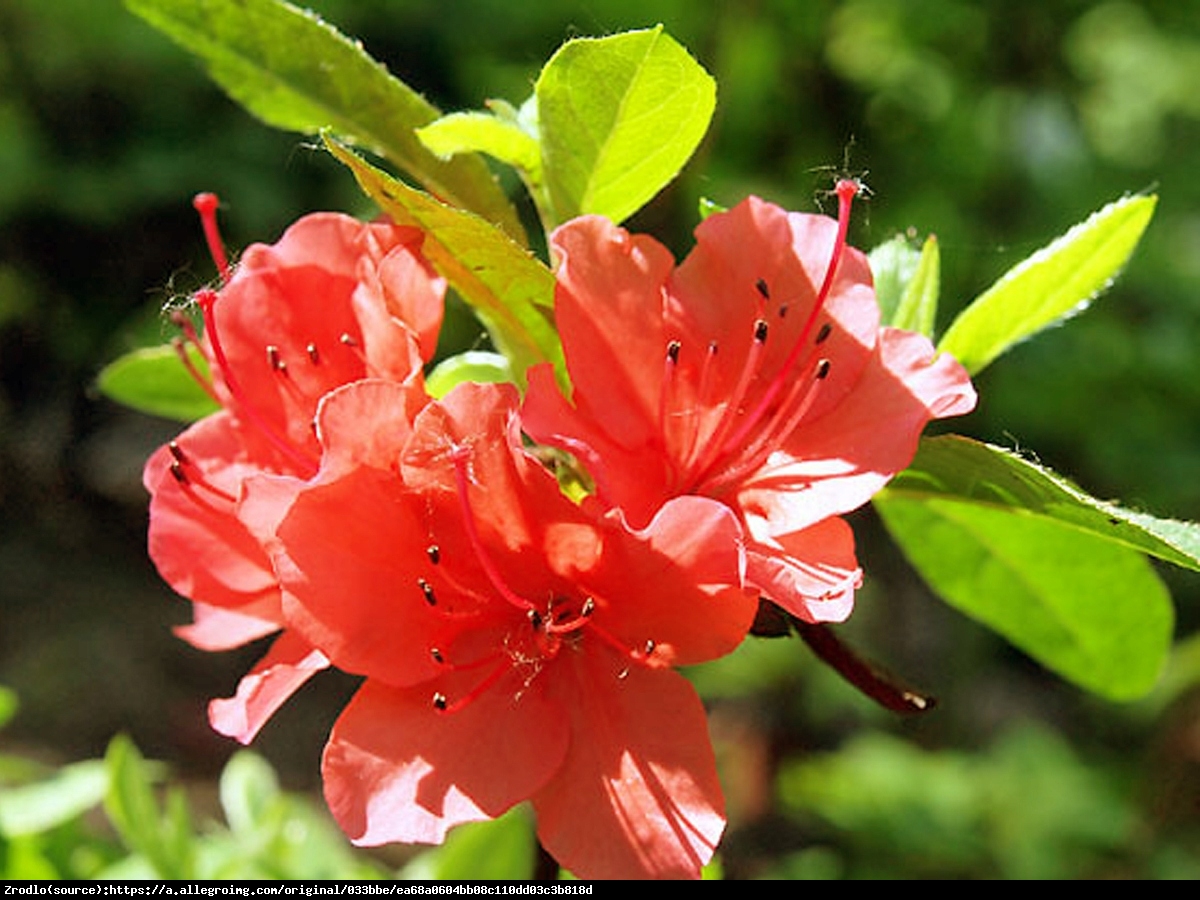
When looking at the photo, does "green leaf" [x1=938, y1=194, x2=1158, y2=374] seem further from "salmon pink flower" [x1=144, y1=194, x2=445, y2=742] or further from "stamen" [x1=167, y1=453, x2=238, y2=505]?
"stamen" [x1=167, y1=453, x2=238, y2=505]

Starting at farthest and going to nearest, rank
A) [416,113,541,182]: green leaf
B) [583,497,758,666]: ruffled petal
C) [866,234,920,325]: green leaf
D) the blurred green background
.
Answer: the blurred green background, [866,234,920,325]: green leaf, [416,113,541,182]: green leaf, [583,497,758,666]: ruffled petal

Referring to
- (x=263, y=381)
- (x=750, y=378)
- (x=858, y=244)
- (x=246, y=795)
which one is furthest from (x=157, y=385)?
(x=858, y=244)

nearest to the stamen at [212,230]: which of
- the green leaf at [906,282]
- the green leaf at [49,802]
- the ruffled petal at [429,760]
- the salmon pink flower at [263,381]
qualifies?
the salmon pink flower at [263,381]

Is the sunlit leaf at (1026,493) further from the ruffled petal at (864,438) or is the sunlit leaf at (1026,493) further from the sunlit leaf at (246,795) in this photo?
the sunlit leaf at (246,795)

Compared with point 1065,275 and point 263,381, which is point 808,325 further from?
point 263,381

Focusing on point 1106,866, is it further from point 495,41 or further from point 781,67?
point 495,41

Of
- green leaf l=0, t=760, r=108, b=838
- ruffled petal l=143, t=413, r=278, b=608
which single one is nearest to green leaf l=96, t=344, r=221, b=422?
ruffled petal l=143, t=413, r=278, b=608
